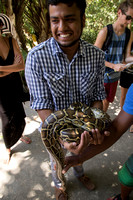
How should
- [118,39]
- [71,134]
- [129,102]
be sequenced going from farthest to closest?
[118,39] → [129,102] → [71,134]

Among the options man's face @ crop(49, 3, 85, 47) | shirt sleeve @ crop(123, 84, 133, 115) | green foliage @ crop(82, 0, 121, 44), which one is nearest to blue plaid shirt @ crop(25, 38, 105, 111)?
man's face @ crop(49, 3, 85, 47)

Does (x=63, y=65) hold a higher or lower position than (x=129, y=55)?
higher

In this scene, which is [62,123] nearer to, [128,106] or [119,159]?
[128,106]

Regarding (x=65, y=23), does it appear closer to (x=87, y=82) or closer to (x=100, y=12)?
(x=87, y=82)

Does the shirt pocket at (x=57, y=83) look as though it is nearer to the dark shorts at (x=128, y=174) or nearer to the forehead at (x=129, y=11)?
the dark shorts at (x=128, y=174)

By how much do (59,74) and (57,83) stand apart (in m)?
0.12

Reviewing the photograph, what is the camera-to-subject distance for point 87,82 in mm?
1877

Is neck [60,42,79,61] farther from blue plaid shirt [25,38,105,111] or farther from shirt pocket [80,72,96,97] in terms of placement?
shirt pocket [80,72,96,97]

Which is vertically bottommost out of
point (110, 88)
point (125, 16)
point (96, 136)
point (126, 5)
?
point (110, 88)

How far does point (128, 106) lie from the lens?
5.54ft

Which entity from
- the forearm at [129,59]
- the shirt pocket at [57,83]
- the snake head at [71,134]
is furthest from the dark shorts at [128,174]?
the forearm at [129,59]

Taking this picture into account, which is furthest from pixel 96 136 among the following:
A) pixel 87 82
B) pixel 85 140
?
pixel 87 82

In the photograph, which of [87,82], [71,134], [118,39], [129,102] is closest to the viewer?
[71,134]

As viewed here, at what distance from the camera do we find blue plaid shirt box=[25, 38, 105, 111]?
66.6 inches
